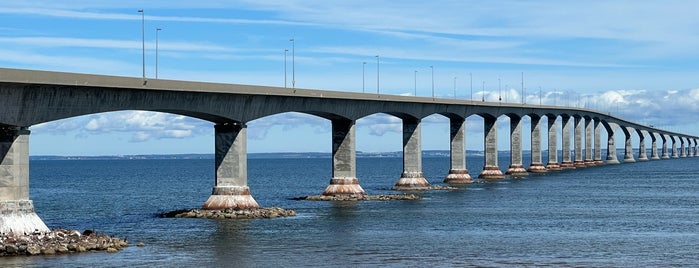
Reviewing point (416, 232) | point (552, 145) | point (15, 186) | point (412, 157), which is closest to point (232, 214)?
point (416, 232)

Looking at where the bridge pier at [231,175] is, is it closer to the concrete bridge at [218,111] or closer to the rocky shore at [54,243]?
the concrete bridge at [218,111]

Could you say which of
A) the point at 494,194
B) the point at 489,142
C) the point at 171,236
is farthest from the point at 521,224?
the point at 489,142

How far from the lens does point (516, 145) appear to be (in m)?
149

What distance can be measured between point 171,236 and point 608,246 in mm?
21663

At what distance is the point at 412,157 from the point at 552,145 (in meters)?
75.7

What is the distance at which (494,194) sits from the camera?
10212 cm

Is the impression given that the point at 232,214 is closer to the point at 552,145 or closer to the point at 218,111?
the point at 218,111

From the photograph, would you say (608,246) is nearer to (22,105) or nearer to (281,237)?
(281,237)

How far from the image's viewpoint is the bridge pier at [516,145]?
150000 mm

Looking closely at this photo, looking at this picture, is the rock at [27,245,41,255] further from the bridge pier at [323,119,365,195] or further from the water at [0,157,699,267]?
the bridge pier at [323,119,365,195]

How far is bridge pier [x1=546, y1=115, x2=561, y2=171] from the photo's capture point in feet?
586

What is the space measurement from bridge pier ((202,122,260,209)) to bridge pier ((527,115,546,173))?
9644 cm

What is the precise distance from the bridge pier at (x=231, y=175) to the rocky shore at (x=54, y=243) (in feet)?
66.8

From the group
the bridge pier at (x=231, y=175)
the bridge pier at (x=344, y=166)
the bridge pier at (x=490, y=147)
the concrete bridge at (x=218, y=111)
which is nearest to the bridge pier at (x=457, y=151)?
the concrete bridge at (x=218, y=111)
